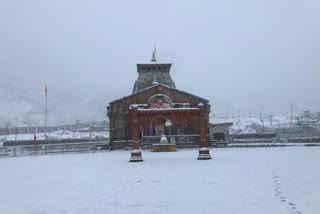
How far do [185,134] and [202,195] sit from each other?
83.1 feet

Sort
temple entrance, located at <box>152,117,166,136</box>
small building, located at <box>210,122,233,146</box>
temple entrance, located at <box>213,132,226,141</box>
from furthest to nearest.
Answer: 1. temple entrance, located at <box>213,132,226,141</box>
2. small building, located at <box>210,122,233,146</box>
3. temple entrance, located at <box>152,117,166,136</box>

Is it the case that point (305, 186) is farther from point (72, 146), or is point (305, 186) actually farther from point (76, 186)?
point (72, 146)

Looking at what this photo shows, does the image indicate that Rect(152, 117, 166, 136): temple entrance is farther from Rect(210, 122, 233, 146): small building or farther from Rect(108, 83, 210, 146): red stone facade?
Rect(210, 122, 233, 146): small building

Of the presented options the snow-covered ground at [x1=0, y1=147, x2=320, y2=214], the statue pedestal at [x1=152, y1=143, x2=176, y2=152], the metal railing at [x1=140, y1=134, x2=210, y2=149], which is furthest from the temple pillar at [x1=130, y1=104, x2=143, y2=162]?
the metal railing at [x1=140, y1=134, x2=210, y2=149]

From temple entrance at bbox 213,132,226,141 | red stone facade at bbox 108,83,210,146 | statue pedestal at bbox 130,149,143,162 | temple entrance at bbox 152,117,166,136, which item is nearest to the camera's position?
statue pedestal at bbox 130,149,143,162

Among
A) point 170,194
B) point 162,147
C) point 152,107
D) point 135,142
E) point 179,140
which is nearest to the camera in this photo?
point 170,194

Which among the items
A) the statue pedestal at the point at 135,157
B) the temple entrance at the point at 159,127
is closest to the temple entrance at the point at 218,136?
the temple entrance at the point at 159,127

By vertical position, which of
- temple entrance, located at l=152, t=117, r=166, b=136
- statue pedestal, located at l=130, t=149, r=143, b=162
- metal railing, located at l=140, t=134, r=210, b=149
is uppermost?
temple entrance, located at l=152, t=117, r=166, b=136

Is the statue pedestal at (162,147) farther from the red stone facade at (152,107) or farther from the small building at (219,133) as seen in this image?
the small building at (219,133)

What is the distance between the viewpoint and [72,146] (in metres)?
32.0

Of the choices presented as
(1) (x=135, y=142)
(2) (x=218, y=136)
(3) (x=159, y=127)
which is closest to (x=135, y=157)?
(1) (x=135, y=142)

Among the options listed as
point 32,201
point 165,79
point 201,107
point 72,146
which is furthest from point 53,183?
point 165,79

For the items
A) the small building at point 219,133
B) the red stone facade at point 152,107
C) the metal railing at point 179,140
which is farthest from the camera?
the small building at point 219,133

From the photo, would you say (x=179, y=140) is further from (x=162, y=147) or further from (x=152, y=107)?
(x=162, y=147)
